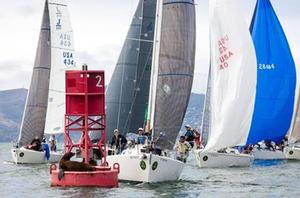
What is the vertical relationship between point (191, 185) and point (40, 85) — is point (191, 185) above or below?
below

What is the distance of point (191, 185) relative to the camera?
107 feet

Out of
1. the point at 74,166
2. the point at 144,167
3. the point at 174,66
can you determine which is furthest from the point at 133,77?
the point at 74,166

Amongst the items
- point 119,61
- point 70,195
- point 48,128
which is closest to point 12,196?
point 70,195

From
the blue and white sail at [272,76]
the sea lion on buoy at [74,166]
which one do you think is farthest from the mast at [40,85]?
the sea lion on buoy at [74,166]

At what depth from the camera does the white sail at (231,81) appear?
37438 millimetres

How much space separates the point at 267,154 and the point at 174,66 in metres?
18.4

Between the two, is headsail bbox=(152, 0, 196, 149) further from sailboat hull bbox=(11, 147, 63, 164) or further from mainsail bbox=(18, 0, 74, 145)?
mainsail bbox=(18, 0, 74, 145)

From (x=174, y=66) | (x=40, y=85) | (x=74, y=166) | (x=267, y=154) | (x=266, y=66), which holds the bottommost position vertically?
(x=267, y=154)

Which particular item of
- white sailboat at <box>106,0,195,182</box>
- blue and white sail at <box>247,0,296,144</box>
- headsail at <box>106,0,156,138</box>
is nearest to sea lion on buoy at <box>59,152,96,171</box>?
white sailboat at <box>106,0,195,182</box>

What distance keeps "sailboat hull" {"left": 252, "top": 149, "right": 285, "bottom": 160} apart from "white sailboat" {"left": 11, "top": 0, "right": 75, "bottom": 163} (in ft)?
44.4

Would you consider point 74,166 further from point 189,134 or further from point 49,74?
point 49,74

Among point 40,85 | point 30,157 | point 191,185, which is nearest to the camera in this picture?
point 191,185

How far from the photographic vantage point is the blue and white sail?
49.4m

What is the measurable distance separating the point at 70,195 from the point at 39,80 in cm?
2748
